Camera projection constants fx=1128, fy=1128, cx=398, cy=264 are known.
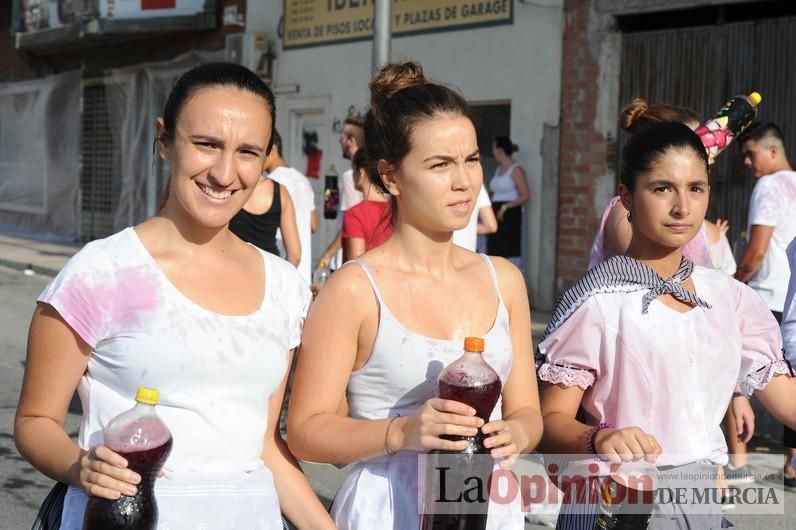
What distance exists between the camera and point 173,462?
251cm

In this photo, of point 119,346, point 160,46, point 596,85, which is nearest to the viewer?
point 119,346

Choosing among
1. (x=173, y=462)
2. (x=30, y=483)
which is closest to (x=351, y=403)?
(x=173, y=462)

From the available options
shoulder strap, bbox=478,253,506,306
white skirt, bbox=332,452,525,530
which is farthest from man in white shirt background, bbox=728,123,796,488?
white skirt, bbox=332,452,525,530

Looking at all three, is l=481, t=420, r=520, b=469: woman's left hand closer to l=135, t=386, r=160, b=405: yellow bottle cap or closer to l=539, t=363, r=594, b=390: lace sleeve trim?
l=539, t=363, r=594, b=390: lace sleeve trim

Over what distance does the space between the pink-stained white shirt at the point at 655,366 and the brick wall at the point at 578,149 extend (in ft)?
30.2

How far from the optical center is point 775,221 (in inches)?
274

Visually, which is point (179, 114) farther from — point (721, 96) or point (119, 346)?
point (721, 96)

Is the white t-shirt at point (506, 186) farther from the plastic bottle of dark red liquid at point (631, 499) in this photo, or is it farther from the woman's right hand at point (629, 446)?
the woman's right hand at point (629, 446)

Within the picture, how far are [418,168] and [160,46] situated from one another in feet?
60.5

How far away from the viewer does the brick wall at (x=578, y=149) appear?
12.4 m

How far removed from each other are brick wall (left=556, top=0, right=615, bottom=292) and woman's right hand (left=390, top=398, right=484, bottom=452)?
995 centimetres

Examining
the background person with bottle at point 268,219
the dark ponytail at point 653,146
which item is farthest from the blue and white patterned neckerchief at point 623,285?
the background person with bottle at point 268,219

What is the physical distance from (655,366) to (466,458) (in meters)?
0.80

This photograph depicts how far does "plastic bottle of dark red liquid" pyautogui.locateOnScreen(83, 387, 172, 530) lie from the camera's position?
2.25 metres
